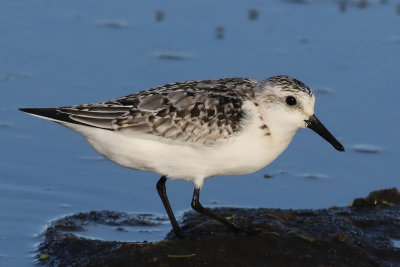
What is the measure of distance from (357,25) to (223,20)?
6.46ft

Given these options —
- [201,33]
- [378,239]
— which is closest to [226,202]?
[378,239]

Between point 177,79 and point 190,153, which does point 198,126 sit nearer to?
point 190,153

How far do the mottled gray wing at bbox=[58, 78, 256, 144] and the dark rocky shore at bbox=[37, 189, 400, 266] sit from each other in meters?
0.91

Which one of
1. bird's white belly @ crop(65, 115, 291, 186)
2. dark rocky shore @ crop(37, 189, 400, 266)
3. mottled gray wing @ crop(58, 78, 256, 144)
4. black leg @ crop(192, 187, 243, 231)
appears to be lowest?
dark rocky shore @ crop(37, 189, 400, 266)

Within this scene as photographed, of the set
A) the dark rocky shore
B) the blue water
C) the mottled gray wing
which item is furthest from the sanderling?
the blue water

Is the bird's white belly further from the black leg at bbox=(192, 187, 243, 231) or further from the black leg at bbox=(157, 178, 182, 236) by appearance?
the black leg at bbox=(157, 178, 182, 236)

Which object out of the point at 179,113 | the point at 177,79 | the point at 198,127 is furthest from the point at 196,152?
the point at 177,79

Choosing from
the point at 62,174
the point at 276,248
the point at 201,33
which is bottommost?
the point at 276,248

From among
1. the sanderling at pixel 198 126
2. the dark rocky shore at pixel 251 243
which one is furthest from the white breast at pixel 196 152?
the dark rocky shore at pixel 251 243

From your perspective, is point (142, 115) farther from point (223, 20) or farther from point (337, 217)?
point (223, 20)

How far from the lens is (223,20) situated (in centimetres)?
1376

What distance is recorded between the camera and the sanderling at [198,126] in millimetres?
8086

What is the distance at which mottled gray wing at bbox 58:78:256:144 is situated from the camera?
319 inches

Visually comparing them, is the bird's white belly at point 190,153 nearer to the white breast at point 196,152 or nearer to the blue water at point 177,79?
the white breast at point 196,152
